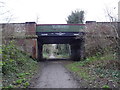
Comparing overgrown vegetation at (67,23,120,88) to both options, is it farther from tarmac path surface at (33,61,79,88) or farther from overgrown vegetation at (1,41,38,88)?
overgrown vegetation at (1,41,38,88)

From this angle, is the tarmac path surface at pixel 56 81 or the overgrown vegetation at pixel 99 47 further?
the overgrown vegetation at pixel 99 47

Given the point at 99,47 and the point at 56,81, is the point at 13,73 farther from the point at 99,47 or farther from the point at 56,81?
the point at 99,47

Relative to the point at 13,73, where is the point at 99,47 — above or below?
above

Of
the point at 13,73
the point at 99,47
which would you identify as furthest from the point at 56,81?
the point at 99,47

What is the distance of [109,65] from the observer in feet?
34.6

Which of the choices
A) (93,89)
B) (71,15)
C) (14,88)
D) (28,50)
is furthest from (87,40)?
(71,15)

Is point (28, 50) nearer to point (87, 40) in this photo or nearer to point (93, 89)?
point (87, 40)

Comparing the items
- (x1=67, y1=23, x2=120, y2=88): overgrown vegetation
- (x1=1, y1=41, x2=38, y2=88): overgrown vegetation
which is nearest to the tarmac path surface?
(x1=1, y1=41, x2=38, y2=88): overgrown vegetation

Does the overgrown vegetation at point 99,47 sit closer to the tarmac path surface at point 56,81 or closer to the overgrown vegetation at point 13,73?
the tarmac path surface at point 56,81

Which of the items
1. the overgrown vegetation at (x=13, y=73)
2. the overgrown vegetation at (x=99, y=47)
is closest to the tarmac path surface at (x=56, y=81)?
the overgrown vegetation at (x=13, y=73)

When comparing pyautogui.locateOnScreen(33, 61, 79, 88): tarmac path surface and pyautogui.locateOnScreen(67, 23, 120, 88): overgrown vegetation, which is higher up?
pyautogui.locateOnScreen(67, 23, 120, 88): overgrown vegetation

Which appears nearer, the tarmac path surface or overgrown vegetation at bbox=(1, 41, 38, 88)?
overgrown vegetation at bbox=(1, 41, 38, 88)

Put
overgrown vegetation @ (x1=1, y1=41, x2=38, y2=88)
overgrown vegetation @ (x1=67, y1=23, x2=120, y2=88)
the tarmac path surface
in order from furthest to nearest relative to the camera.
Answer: overgrown vegetation @ (x1=67, y1=23, x2=120, y2=88), the tarmac path surface, overgrown vegetation @ (x1=1, y1=41, x2=38, y2=88)

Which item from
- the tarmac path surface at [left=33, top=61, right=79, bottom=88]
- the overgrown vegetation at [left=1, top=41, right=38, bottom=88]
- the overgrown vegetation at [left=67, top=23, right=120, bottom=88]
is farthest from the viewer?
the overgrown vegetation at [left=67, top=23, right=120, bottom=88]
